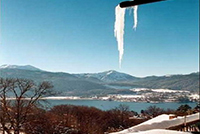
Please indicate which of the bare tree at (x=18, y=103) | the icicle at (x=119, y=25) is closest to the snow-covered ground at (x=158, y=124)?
the icicle at (x=119, y=25)

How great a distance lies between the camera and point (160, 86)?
127812 mm

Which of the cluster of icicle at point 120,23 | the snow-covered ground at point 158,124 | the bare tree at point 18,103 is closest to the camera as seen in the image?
the cluster of icicle at point 120,23

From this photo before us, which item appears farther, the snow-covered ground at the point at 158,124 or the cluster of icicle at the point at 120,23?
the snow-covered ground at the point at 158,124

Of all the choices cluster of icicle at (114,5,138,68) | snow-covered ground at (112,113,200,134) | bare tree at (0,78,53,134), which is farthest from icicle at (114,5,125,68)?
bare tree at (0,78,53,134)

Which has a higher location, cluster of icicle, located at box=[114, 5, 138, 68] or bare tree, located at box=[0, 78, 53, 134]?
cluster of icicle, located at box=[114, 5, 138, 68]

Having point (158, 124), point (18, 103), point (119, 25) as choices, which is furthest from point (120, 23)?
point (18, 103)

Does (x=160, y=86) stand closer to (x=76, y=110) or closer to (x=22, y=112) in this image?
(x=76, y=110)

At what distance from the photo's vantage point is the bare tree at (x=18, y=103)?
300 inches

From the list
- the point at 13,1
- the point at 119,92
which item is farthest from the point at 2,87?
the point at 119,92

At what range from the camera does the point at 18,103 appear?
27.4 ft

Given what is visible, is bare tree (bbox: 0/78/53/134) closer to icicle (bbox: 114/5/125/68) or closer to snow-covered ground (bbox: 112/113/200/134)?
snow-covered ground (bbox: 112/113/200/134)

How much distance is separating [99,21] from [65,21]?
423 cm

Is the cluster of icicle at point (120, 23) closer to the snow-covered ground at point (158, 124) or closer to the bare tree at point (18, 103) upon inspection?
the snow-covered ground at point (158, 124)

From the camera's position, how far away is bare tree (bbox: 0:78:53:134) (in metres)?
7.61
